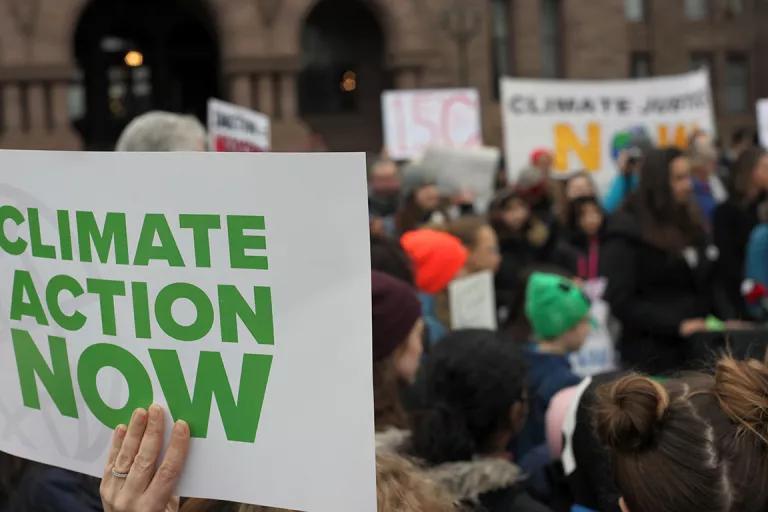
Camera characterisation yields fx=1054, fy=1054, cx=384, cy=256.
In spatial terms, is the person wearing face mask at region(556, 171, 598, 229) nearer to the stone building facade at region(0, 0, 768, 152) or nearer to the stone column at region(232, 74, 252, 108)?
the stone building facade at region(0, 0, 768, 152)

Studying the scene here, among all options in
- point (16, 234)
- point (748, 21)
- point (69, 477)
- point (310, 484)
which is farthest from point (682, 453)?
point (748, 21)

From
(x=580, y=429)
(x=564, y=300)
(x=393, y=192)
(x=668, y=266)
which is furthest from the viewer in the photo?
(x=393, y=192)

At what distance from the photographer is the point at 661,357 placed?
5105mm

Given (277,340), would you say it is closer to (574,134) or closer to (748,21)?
(574,134)

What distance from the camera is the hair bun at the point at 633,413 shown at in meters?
1.97

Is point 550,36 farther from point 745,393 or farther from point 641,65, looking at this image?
point 745,393

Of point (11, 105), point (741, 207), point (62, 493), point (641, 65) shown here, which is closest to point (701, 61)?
point (641, 65)

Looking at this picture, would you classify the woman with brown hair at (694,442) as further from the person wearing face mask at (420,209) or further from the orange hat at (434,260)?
the person wearing face mask at (420,209)

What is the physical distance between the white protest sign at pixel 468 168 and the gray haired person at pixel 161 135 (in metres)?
5.43

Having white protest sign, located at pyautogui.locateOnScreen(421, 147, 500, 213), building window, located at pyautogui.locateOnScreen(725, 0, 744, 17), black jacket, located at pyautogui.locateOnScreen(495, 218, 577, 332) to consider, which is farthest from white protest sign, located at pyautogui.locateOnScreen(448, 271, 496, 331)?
building window, located at pyautogui.locateOnScreen(725, 0, 744, 17)

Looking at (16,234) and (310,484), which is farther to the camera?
(16,234)

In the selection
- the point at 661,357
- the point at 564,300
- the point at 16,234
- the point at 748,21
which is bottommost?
the point at 661,357

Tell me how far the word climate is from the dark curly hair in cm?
110

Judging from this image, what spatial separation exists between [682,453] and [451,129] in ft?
37.0
